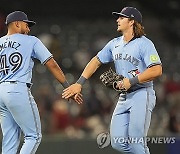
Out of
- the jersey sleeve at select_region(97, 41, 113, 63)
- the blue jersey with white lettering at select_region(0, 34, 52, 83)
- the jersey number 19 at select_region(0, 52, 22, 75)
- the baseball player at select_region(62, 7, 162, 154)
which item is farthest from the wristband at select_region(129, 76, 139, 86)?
the jersey number 19 at select_region(0, 52, 22, 75)

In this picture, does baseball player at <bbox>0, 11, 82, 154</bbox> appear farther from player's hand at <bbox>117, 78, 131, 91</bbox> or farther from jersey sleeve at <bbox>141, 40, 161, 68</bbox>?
jersey sleeve at <bbox>141, 40, 161, 68</bbox>

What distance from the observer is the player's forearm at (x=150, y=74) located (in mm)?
6320

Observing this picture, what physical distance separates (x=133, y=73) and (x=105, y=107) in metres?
4.70

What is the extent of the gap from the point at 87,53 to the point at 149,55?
6168 millimetres

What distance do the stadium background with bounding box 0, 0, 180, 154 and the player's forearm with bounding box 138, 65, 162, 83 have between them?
214cm

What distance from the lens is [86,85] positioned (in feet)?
38.6

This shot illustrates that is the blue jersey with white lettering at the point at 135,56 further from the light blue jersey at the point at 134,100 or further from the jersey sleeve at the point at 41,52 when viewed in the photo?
the jersey sleeve at the point at 41,52

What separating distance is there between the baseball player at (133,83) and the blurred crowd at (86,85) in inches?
109

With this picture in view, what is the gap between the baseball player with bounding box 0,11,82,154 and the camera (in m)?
6.34

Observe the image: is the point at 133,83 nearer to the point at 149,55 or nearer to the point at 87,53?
the point at 149,55

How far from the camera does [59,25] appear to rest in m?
13.6

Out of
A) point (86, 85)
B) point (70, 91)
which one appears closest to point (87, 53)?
point (86, 85)

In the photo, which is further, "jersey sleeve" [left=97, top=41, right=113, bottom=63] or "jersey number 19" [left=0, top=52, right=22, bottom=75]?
"jersey sleeve" [left=97, top=41, right=113, bottom=63]

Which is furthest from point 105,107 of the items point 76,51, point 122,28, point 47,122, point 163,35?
point 122,28
